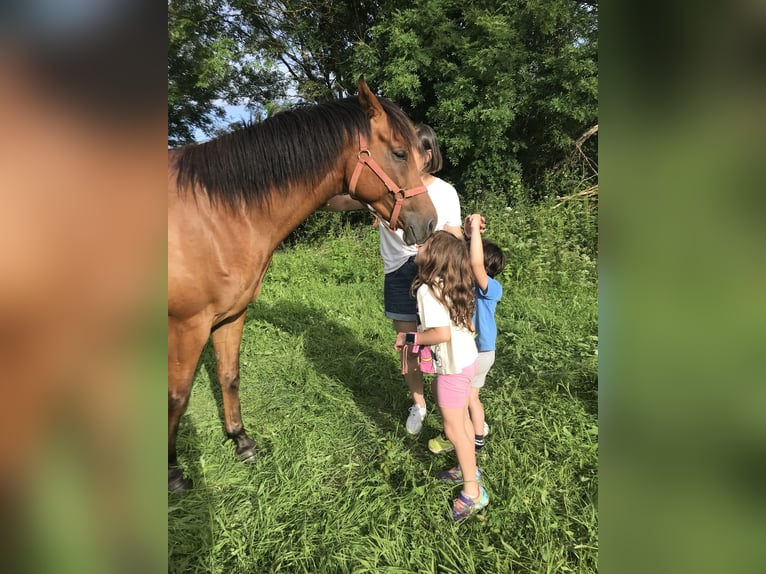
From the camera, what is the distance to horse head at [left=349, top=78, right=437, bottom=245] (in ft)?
6.77

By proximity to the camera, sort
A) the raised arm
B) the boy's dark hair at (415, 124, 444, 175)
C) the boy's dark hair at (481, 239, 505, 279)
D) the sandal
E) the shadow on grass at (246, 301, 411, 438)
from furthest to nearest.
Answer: the shadow on grass at (246, 301, 411, 438) → the boy's dark hair at (415, 124, 444, 175) → the boy's dark hair at (481, 239, 505, 279) → the raised arm → the sandal

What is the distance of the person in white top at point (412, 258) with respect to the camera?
2.38 m

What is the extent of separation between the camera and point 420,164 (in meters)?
2.29

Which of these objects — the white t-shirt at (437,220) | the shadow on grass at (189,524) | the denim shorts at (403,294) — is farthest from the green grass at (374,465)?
the white t-shirt at (437,220)

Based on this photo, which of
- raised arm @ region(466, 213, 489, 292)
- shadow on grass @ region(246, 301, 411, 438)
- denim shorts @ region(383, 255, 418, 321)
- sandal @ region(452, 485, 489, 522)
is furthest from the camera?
shadow on grass @ region(246, 301, 411, 438)

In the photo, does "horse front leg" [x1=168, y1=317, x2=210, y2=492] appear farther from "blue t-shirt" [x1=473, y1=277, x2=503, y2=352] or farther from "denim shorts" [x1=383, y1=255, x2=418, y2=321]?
"blue t-shirt" [x1=473, y1=277, x2=503, y2=352]

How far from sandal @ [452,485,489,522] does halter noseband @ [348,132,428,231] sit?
1.30 meters

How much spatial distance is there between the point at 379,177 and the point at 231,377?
1390mm

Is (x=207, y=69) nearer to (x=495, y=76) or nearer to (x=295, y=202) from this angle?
(x=495, y=76)

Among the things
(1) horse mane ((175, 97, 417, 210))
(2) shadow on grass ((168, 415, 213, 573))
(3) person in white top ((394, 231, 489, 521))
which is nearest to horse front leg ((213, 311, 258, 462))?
(2) shadow on grass ((168, 415, 213, 573))
